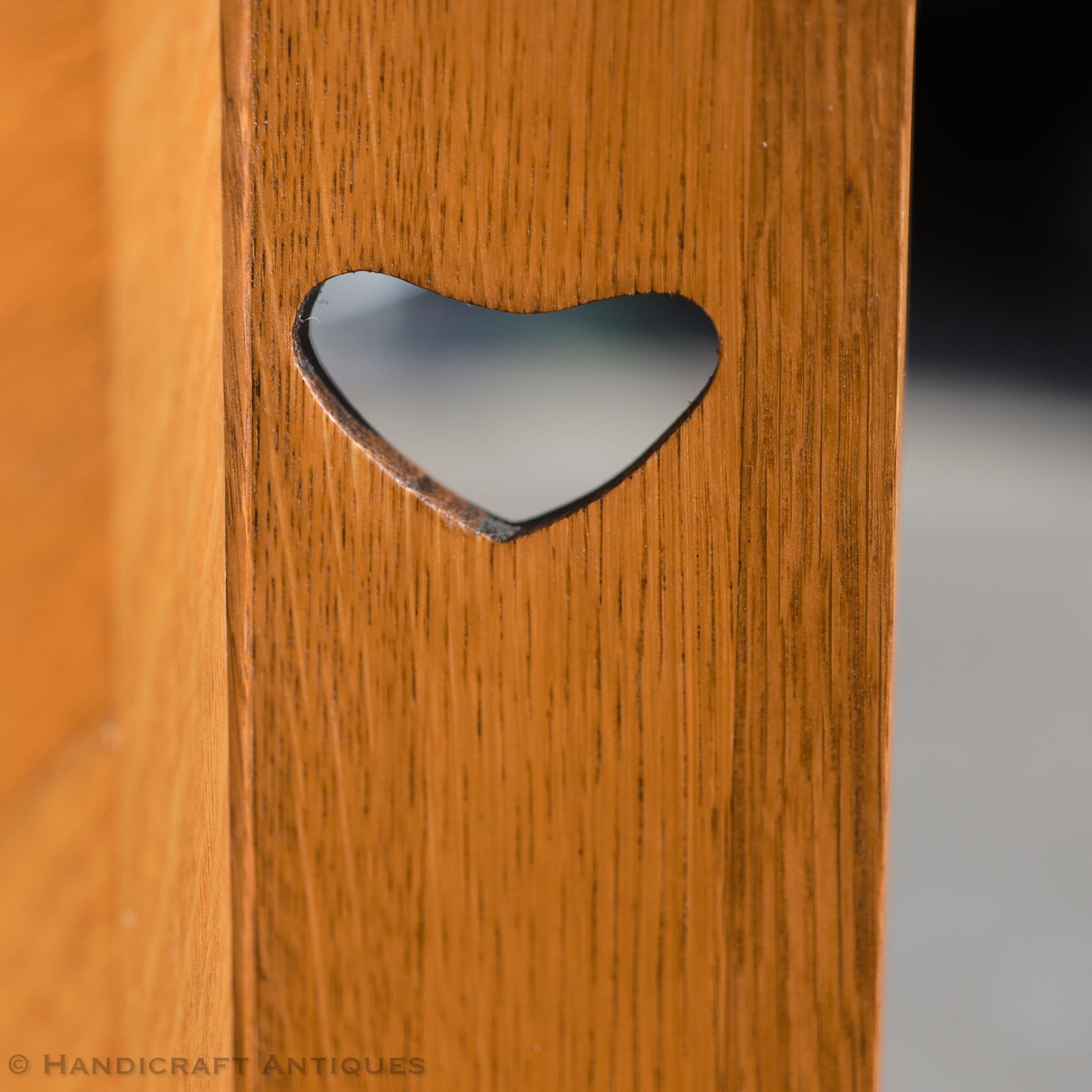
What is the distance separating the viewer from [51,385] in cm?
16

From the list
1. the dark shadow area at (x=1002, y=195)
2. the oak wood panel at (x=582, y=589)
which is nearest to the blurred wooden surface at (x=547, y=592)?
the oak wood panel at (x=582, y=589)

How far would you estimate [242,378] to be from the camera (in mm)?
260

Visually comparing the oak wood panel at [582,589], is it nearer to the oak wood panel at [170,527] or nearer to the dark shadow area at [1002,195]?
the oak wood panel at [170,527]

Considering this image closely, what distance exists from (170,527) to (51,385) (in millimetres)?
61

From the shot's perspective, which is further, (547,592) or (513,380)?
(513,380)

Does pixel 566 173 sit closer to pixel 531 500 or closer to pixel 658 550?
pixel 658 550

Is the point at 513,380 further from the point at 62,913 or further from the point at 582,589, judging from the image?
the point at 62,913

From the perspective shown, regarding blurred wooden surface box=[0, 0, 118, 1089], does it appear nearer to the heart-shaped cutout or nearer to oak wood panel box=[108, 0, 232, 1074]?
oak wood panel box=[108, 0, 232, 1074]

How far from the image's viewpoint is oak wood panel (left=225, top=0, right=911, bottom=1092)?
251 millimetres

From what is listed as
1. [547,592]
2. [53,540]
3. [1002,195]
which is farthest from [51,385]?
[1002,195]

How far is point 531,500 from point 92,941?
61.3 inches

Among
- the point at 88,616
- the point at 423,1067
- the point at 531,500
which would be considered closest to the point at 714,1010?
the point at 423,1067

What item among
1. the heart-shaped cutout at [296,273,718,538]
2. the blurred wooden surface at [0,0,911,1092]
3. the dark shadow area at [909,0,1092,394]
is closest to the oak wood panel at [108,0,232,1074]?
the blurred wooden surface at [0,0,911,1092]

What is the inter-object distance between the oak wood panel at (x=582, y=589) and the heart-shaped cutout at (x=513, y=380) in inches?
52.4
